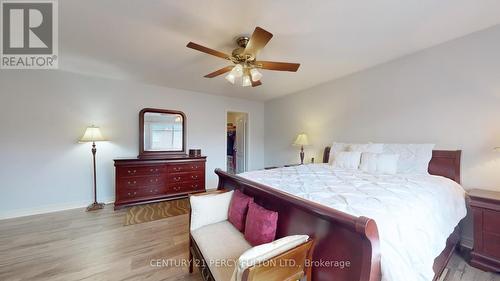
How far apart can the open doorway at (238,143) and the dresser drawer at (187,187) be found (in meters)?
1.76

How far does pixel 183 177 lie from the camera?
4.10 meters

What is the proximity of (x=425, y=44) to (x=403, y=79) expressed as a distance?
499mm

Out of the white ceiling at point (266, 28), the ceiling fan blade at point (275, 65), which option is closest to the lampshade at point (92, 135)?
the white ceiling at point (266, 28)

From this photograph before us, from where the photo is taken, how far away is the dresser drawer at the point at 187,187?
3.98 metres

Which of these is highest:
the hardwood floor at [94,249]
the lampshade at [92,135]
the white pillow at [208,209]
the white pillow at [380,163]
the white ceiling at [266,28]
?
the white ceiling at [266,28]

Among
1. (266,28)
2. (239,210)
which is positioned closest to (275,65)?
(266,28)

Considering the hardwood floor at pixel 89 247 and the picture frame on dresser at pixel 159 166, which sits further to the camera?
the picture frame on dresser at pixel 159 166

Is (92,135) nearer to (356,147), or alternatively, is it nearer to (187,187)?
(187,187)

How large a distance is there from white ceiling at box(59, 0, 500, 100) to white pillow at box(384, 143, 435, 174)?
1.36 metres

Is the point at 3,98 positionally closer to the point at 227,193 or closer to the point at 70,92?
the point at 70,92

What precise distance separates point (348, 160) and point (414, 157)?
0.81 m

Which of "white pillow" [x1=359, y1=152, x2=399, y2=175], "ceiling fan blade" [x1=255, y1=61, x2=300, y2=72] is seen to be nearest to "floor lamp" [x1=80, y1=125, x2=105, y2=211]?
"ceiling fan blade" [x1=255, y1=61, x2=300, y2=72]

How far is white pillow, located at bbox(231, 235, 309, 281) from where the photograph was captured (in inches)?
36.3

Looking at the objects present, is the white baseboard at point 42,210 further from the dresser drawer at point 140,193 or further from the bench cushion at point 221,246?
the bench cushion at point 221,246
